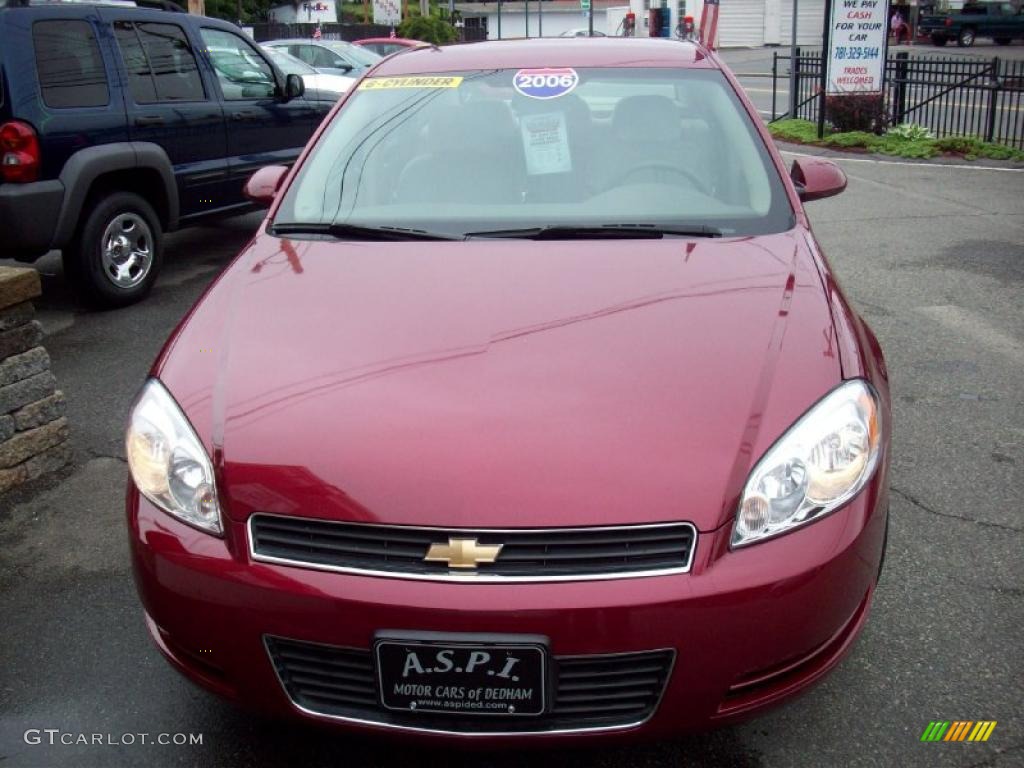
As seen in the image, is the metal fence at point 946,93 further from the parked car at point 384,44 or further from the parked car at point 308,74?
the parked car at point 384,44

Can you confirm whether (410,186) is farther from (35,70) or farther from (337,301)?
(35,70)

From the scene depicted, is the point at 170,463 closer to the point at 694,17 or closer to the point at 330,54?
the point at 330,54

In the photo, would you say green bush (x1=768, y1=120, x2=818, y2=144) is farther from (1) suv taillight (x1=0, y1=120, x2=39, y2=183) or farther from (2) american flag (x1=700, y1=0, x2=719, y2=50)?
(1) suv taillight (x1=0, y1=120, x2=39, y2=183)

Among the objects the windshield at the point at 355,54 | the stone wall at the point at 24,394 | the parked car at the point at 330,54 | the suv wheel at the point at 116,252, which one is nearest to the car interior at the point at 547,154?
the stone wall at the point at 24,394

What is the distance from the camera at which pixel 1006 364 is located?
5297mm

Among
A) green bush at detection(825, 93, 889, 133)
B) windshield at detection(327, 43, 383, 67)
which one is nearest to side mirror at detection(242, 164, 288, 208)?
green bush at detection(825, 93, 889, 133)

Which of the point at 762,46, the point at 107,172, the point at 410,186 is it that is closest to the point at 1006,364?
the point at 410,186

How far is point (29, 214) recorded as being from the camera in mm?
5852

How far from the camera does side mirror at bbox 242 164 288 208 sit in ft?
12.5

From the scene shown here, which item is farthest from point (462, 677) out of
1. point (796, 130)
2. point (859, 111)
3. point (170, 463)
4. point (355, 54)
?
point (355, 54)

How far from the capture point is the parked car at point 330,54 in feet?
59.7

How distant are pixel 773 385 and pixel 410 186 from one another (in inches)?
63.1

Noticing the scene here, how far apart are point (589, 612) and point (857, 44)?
43.9ft

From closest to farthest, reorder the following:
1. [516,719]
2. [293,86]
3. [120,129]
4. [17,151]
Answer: [516,719] → [17,151] → [120,129] → [293,86]
